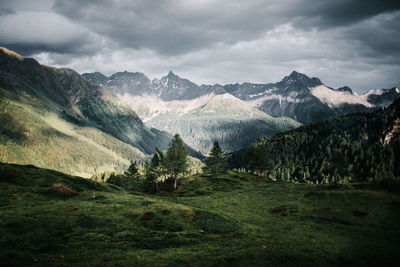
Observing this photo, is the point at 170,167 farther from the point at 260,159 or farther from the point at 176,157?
the point at 260,159

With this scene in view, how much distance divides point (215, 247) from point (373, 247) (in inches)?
848

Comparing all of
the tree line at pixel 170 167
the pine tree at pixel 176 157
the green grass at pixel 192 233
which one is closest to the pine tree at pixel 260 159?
the tree line at pixel 170 167

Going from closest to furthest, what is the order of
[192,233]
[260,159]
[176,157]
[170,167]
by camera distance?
[192,233] < [176,157] < [170,167] < [260,159]

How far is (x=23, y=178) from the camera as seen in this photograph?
2427 inches

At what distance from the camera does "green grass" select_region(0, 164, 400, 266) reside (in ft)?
76.6

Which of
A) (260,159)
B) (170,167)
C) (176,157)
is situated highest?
(260,159)

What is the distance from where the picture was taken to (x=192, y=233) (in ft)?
111

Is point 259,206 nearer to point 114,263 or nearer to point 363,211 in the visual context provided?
point 363,211

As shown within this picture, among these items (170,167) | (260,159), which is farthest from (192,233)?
(260,159)

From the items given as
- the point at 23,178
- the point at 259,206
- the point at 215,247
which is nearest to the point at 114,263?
the point at 215,247

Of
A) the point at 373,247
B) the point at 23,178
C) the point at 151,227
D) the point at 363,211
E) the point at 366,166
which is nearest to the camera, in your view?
the point at 373,247

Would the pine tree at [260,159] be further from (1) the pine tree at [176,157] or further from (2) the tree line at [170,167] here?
(1) the pine tree at [176,157]

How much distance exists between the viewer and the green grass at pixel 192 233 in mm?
23359

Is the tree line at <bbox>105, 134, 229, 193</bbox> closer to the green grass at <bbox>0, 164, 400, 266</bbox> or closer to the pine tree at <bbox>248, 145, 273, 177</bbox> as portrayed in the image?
the pine tree at <bbox>248, 145, 273, 177</bbox>
